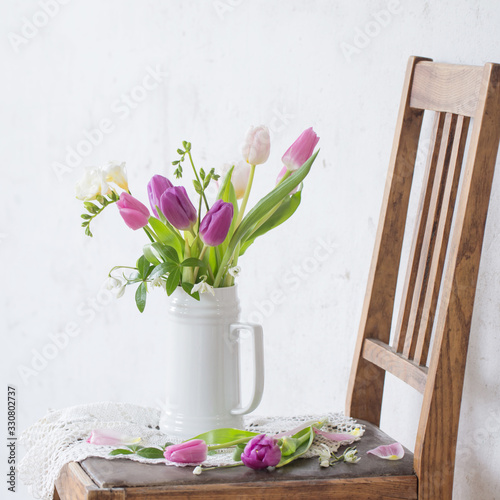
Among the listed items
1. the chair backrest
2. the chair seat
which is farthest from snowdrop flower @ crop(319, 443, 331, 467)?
the chair backrest

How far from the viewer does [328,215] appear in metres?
1.49

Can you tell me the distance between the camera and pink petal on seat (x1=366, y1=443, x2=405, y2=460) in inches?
40.0

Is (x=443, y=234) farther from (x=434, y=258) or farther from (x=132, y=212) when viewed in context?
(x=132, y=212)

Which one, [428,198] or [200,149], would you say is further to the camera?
[200,149]

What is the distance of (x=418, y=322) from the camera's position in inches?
45.4

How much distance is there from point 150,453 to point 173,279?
226 millimetres

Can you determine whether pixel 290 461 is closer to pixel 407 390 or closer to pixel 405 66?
pixel 407 390

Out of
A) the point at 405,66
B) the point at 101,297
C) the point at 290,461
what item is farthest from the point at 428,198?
the point at 101,297

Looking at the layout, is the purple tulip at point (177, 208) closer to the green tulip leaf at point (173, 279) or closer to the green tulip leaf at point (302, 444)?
the green tulip leaf at point (173, 279)

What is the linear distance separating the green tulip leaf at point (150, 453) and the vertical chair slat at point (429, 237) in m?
0.40

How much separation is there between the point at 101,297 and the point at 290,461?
1.21 metres

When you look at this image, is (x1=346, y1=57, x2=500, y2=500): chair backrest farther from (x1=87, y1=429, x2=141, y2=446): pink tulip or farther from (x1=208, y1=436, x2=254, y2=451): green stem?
(x1=87, y1=429, x2=141, y2=446): pink tulip

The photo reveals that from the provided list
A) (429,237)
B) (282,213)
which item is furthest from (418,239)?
(282,213)

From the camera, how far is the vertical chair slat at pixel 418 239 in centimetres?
117
